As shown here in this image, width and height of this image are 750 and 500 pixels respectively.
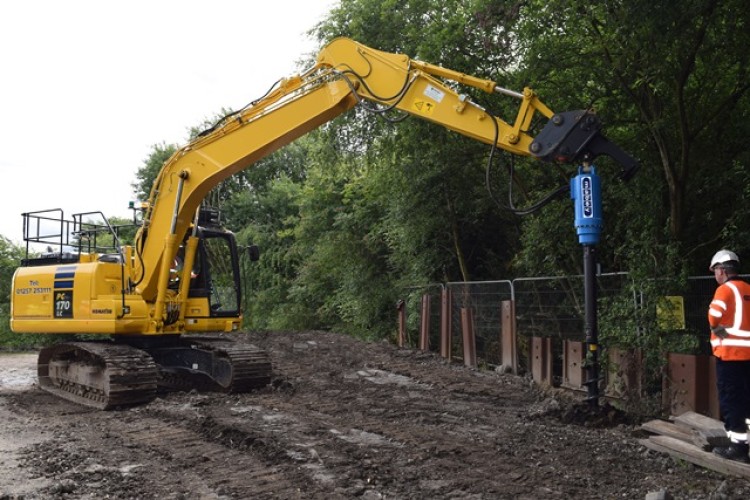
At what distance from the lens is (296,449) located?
624cm

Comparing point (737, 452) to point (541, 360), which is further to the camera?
point (541, 360)

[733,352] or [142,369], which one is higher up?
[733,352]

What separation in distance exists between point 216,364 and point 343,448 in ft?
13.1

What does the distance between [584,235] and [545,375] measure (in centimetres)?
348

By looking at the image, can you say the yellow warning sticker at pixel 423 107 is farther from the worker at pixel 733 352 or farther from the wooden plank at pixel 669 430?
the wooden plank at pixel 669 430

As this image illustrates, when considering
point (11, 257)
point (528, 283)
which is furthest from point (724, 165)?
point (11, 257)

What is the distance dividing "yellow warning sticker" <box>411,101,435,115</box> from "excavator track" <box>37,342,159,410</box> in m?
4.76

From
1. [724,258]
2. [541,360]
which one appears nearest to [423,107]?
[724,258]

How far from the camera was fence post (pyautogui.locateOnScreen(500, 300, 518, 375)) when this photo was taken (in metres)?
11.1

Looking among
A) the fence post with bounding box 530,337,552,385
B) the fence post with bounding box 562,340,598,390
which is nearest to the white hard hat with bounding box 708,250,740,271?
the fence post with bounding box 562,340,598,390

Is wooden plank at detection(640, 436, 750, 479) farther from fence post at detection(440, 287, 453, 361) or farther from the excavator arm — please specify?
fence post at detection(440, 287, 453, 361)

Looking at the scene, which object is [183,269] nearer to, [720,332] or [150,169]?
[720,332]

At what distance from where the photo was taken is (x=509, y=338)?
1128cm

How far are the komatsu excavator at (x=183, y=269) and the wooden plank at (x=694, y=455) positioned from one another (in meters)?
3.96
